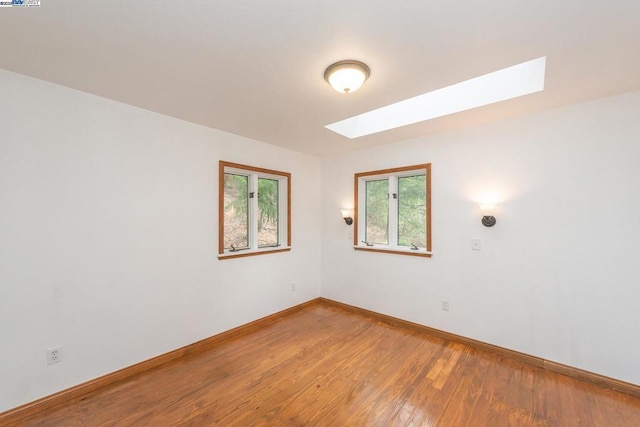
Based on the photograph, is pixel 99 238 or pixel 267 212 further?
pixel 267 212

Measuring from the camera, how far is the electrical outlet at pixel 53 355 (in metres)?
1.97

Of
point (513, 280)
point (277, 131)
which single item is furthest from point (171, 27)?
point (513, 280)

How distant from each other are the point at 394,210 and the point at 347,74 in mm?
2269

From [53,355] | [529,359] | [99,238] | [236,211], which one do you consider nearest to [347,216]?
[236,211]

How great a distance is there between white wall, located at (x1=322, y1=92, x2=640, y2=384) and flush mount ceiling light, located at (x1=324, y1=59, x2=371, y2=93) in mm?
1791

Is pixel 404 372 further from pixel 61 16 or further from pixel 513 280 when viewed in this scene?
pixel 61 16

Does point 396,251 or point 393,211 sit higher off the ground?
point 393,211

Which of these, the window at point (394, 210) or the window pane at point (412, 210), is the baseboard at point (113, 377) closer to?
the window at point (394, 210)

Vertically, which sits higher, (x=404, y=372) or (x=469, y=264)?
(x=469, y=264)

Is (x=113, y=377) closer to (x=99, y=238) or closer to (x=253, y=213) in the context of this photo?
(x=99, y=238)

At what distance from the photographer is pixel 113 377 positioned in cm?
223

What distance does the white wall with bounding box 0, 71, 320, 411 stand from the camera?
1874 millimetres

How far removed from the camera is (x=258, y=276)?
3.46m

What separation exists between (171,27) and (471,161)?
9.85ft
